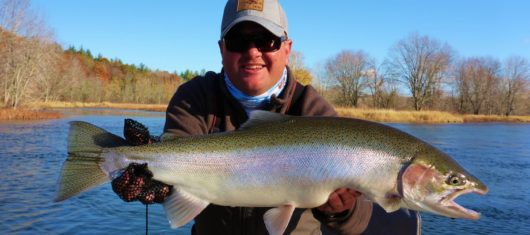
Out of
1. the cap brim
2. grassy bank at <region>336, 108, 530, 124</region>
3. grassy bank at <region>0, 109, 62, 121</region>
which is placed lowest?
grassy bank at <region>0, 109, 62, 121</region>

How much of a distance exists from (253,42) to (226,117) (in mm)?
582

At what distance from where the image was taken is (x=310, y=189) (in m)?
2.75

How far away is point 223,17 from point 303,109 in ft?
2.97

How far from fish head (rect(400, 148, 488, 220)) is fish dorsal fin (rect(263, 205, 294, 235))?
0.69 meters

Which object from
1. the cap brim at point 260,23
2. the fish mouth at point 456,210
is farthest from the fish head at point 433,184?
the cap brim at point 260,23

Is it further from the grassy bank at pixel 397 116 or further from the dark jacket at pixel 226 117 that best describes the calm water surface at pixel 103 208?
the grassy bank at pixel 397 116

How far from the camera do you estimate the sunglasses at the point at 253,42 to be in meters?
3.24

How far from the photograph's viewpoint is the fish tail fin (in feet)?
9.38

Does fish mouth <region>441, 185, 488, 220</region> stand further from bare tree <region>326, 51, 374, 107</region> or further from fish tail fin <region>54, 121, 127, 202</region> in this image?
bare tree <region>326, 51, 374, 107</region>

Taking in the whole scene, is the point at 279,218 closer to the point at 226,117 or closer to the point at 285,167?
the point at 285,167

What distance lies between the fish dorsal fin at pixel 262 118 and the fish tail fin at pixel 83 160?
86cm

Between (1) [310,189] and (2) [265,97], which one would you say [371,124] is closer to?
(1) [310,189]

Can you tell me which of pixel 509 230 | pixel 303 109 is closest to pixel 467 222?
pixel 509 230

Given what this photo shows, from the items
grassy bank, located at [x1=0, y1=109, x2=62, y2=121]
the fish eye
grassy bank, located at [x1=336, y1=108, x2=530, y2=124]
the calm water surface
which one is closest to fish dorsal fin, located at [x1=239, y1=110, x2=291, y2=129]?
the fish eye
